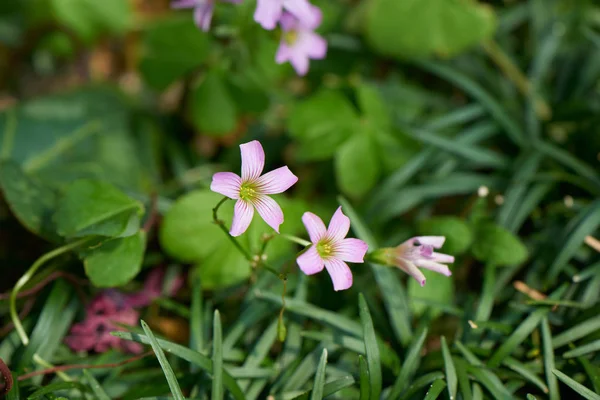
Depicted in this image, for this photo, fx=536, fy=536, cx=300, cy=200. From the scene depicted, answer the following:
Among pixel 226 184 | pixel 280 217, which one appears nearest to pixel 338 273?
pixel 280 217

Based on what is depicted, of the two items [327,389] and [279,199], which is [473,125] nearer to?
[279,199]

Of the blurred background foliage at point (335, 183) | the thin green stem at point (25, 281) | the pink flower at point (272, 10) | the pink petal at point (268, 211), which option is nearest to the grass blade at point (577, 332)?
the blurred background foliage at point (335, 183)

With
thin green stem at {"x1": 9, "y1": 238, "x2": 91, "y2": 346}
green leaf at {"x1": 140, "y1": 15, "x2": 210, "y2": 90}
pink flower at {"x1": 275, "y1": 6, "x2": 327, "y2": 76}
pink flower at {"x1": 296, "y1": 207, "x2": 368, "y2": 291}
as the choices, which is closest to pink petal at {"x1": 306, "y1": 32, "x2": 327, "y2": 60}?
pink flower at {"x1": 275, "y1": 6, "x2": 327, "y2": 76}

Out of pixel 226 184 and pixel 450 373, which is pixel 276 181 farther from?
pixel 450 373

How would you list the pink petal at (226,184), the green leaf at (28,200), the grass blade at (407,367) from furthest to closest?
the green leaf at (28,200) < the grass blade at (407,367) < the pink petal at (226,184)

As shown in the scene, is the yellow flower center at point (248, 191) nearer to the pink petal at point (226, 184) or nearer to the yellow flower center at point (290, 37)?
the pink petal at point (226, 184)

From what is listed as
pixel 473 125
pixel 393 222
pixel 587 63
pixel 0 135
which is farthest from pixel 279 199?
pixel 587 63

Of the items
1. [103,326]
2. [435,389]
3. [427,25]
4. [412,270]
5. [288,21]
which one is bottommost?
[103,326]
